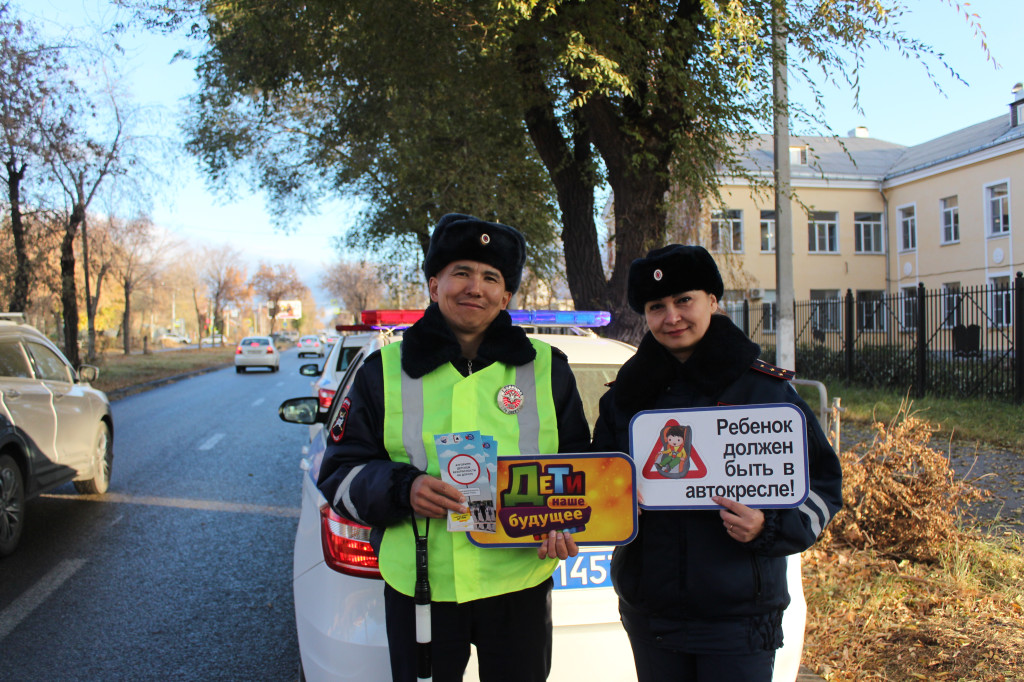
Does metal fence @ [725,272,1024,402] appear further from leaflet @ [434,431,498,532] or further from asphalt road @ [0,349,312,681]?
leaflet @ [434,431,498,532]

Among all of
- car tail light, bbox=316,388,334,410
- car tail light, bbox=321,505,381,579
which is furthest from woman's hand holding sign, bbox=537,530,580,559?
car tail light, bbox=316,388,334,410

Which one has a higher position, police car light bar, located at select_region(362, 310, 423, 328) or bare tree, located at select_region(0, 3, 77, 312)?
bare tree, located at select_region(0, 3, 77, 312)

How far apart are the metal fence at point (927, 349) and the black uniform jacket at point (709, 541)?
9678 mm

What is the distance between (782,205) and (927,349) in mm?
7559

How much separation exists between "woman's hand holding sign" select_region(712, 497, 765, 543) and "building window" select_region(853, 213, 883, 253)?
36227 mm

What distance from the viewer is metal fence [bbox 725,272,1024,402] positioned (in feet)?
40.6

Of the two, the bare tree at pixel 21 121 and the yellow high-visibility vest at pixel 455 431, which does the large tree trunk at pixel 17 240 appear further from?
the yellow high-visibility vest at pixel 455 431

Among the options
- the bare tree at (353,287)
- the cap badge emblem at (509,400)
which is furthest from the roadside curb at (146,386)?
the bare tree at (353,287)

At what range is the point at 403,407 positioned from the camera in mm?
2180

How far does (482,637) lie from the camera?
218 cm

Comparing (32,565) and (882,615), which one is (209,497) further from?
(882,615)

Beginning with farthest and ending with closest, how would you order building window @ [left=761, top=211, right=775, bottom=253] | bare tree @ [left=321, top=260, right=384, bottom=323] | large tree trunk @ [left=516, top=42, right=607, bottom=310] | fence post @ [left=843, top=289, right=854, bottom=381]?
bare tree @ [left=321, top=260, right=384, bottom=323] → building window @ [left=761, top=211, right=775, bottom=253] → fence post @ [left=843, top=289, right=854, bottom=381] → large tree trunk @ [left=516, top=42, right=607, bottom=310]

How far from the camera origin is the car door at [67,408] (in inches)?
265

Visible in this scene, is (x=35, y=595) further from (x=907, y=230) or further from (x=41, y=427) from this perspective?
(x=907, y=230)
